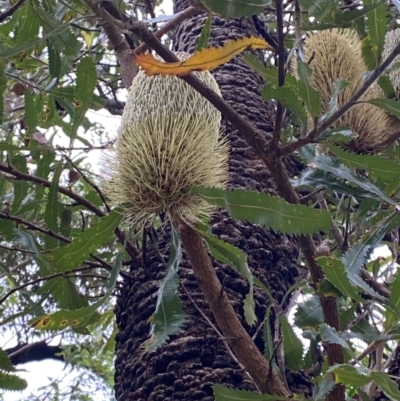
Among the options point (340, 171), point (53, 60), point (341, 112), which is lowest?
point (340, 171)

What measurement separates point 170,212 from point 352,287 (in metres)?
0.35

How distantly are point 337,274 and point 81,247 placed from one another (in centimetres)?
43

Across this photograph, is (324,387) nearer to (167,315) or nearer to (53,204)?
(167,315)

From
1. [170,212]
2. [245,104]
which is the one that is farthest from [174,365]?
[245,104]

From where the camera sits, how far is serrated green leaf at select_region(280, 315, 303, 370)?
116 centimetres

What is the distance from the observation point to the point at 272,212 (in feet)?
3.09

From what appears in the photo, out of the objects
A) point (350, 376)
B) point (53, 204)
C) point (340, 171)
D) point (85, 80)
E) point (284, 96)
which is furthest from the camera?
point (53, 204)

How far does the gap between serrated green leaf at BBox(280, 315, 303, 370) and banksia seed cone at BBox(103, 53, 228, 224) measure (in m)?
0.28

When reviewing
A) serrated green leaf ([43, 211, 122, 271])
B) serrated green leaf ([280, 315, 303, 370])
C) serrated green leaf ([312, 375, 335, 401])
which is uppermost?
serrated green leaf ([43, 211, 122, 271])

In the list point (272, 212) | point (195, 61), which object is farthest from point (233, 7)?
point (272, 212)

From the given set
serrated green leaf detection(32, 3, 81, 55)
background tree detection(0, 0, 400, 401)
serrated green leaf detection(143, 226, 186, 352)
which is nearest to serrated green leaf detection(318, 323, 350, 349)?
background tree detection(0, 0, 400, 401)

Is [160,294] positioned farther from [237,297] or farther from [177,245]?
[237,297]

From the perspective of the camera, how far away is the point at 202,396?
113 centimetres

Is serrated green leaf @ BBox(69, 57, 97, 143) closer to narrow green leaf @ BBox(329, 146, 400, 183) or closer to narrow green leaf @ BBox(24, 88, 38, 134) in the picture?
narrow green leaf @ BBox(24, 88, 38, 134)
